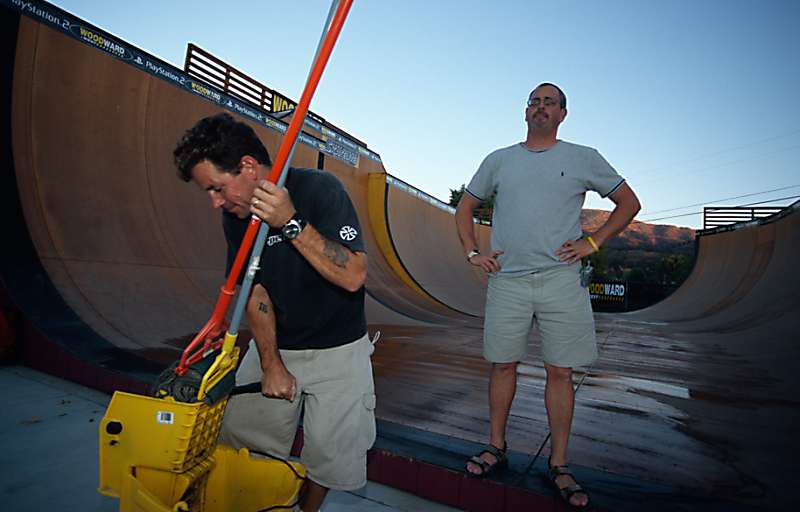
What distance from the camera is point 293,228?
1.25 m

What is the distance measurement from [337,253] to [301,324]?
0.41 meters

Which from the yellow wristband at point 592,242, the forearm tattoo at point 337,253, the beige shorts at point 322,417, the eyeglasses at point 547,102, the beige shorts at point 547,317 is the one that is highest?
the eyeglasses at point 547,102

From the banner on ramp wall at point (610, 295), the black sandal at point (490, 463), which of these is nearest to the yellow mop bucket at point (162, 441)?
the black sandal at point (490, 463)

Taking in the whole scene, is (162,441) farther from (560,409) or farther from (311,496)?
(560,409)

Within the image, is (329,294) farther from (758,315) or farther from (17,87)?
(758,315)

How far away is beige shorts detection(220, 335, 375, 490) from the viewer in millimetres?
1496

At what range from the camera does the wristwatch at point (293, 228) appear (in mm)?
1241

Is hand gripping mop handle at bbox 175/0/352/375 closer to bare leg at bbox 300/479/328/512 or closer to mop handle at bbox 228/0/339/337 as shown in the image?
mop handle at bbox 228/0/339/337

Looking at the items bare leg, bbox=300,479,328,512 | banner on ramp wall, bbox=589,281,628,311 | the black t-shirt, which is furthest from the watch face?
banner on ramp wall, bbox=589,281,628,311

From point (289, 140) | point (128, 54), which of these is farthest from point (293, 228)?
point (128, 54)

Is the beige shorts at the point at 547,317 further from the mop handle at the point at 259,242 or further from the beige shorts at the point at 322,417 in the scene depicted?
the mop handle at the point at 259,242

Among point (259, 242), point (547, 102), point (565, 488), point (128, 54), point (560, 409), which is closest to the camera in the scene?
point (259, 242)

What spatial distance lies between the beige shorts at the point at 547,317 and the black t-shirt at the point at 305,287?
0.76 m

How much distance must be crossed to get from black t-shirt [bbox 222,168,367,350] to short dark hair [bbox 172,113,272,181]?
210mm
